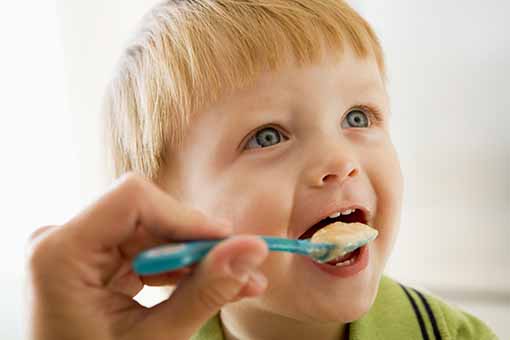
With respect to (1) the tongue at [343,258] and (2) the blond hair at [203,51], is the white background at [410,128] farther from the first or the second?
(1) the tongue at [343,258]

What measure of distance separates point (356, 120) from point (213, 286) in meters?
0.31

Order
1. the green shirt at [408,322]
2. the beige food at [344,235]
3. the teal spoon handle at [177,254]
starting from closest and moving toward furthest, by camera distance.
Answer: the teal spoon handle at [177,254] → the beige food at [344,235] → the green shirt at [408,322]

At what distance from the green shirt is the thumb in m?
0.33

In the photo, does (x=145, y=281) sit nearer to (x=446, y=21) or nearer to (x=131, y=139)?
(x=131, y=139)

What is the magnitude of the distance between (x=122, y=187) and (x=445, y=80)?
0.75 m

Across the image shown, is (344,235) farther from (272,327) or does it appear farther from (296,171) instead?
(272,327)

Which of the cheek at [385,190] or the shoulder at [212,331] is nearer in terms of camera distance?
the cheek at [385,190]

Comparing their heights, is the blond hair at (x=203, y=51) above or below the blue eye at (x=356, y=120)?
above

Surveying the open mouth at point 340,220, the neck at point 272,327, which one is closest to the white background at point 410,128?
the neck at point 272,327

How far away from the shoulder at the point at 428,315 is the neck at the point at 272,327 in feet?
0.31

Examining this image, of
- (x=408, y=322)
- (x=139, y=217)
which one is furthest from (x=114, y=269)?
(x=408, y=322)

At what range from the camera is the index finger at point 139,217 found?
1.59ft

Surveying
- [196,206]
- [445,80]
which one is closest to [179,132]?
[196,206]

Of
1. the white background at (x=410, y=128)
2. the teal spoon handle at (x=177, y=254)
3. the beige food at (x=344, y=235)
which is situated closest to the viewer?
the teal spoon handle at (x=177, y=254)
